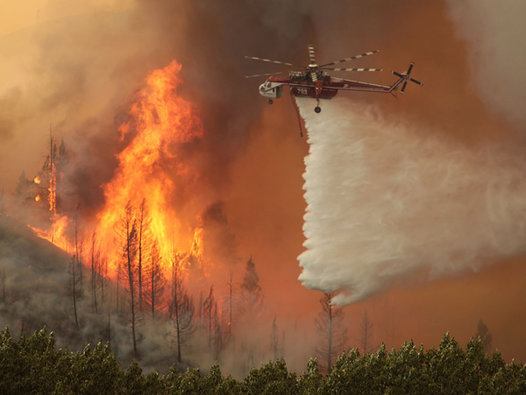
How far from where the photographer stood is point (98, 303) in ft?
187

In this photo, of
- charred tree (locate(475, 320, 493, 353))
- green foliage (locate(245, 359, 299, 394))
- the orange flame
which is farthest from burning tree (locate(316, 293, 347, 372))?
the orange flame

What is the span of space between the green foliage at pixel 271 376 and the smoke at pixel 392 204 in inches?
609

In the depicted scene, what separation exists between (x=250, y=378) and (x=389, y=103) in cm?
4056

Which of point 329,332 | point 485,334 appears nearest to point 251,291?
point 329,332

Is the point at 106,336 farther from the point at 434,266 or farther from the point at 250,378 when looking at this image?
the point at 434,266

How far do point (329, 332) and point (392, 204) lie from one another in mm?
14389

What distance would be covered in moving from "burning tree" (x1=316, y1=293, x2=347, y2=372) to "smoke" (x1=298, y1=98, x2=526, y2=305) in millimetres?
8271

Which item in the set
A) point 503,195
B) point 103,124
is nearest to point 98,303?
point 103,124

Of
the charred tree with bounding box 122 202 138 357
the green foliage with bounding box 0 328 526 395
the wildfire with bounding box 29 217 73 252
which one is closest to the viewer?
the green foliage with bounding box 0 328 526 395

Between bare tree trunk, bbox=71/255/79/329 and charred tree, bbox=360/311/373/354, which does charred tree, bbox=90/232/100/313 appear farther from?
charred tree, bbox=360/311/373/354

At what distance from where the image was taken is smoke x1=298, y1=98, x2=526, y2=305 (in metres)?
48.9

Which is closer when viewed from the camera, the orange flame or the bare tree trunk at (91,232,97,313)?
the bare tree trunk at (91,232,97,313)

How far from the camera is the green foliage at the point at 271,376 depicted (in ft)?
96.8

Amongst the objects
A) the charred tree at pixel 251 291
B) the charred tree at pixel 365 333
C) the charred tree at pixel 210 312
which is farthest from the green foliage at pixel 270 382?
the charred tree at pixel 251 291
